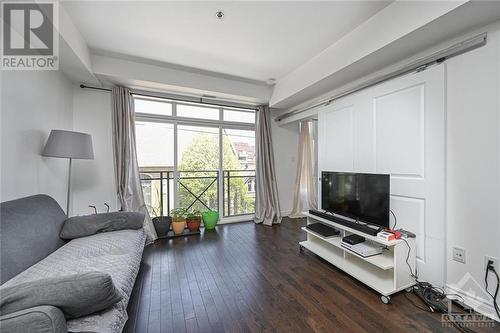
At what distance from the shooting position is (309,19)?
199 cm

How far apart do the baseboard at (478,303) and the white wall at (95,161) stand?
3.92 m

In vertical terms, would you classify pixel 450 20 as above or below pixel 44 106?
above

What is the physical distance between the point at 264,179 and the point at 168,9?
9.49ft

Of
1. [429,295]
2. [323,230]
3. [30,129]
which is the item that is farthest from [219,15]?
[429,295]

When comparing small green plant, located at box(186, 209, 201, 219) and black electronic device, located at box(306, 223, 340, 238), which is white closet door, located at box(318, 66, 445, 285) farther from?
small green plant, located at box(186, 209, 201, 219)

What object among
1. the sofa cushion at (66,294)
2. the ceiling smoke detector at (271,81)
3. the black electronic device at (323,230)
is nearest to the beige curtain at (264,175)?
the ceiling smoke detector at (271,81)

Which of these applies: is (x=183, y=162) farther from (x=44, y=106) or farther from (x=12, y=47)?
(x=12, y=47)

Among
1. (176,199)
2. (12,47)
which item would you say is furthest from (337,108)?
(12,47)

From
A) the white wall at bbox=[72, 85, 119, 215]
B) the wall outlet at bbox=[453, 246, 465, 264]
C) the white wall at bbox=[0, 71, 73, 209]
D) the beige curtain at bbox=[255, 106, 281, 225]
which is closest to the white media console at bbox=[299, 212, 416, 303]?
the wall outlet at bbox=[453, 246, 465, 264]

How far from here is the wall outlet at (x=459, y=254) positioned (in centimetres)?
159

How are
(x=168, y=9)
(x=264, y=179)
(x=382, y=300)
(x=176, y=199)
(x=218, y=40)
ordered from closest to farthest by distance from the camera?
1. (x=382, y=300)
2. (x=168, y=9)
3. (x=218, y=40)
4. (x=176, y=199)
5. (x=264, y=179)

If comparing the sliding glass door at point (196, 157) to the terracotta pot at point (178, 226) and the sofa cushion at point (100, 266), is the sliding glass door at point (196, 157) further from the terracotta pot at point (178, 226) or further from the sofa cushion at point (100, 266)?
the sofa cushion at point (100, 266)

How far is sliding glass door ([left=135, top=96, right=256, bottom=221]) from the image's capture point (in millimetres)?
3350

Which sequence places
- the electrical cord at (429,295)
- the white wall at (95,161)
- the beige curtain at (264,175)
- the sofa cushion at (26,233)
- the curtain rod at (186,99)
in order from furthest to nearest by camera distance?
the beige curtain at (264,175)
the curtain rod at (186,99)
the white wall at (95,161)
the electrical cord at (429,295)
the sofa cushion at (26,233)
